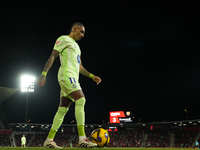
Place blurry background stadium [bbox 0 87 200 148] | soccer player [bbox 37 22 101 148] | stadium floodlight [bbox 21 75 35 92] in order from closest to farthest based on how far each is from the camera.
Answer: soccer player [bbox 37 22 101 148]
stadium floodlight [bbox 21 75 35 92]
blurry background stadium [bbox 0 87 200 148]

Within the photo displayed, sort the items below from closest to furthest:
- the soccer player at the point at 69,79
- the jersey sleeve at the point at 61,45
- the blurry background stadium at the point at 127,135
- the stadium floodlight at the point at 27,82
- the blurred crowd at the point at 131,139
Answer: the soccer player at the point at 69,79 → the jersey sleeve at the point at 61,45 → the stadium floodlight at the point at 27,82 → the blurry background stadium at the point at 127,135 → the blurred crowd at the point at 131,139

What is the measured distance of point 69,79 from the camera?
407 centimetres

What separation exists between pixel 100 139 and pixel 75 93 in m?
1.62

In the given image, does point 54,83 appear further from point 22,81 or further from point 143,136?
point 143,136

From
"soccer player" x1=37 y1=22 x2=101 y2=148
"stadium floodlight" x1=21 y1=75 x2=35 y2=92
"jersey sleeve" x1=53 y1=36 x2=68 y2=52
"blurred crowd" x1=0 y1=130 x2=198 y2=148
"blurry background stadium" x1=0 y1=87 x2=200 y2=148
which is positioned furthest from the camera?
"blurred crowd" x1=0 y1=130 x2=198 y2=148

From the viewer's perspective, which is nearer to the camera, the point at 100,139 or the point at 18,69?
the point at 100,139

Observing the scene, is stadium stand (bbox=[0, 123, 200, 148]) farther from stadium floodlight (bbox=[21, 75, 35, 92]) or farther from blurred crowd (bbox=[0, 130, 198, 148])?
stadium floodlight (bbox=[21, 75, 35, 92])

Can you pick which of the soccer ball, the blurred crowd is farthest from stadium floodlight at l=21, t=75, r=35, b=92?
the soccer ball

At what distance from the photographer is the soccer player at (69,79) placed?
13.3 feet

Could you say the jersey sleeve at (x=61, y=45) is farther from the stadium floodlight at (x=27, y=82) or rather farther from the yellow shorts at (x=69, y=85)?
the stadium floodlight at (x=27, y=82)

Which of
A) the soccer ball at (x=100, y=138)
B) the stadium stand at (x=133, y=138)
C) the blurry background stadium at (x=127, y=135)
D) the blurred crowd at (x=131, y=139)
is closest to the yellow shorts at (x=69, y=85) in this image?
the soccer ball at (x=100, y=138)

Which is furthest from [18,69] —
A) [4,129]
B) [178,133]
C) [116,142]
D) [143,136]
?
[178,133]

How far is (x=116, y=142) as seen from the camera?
46875 millimetres

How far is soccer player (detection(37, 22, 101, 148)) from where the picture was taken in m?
4.04
